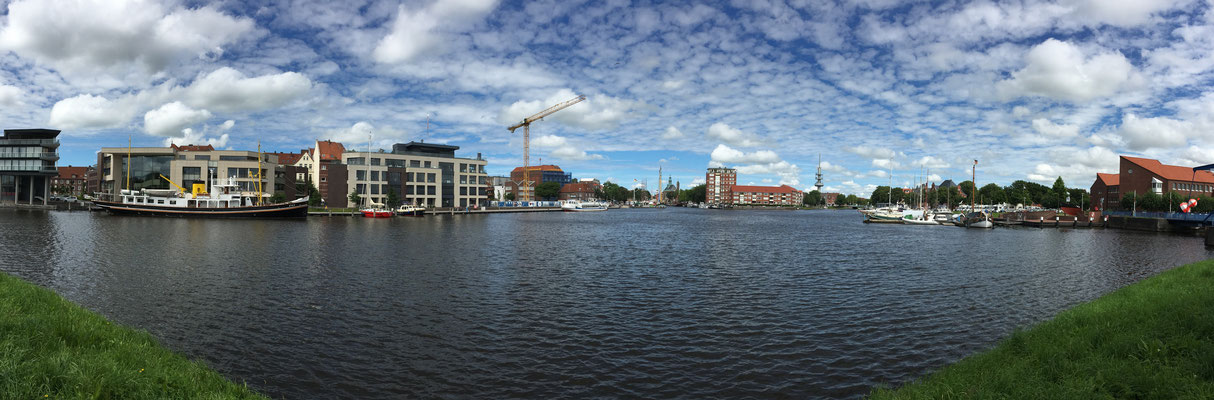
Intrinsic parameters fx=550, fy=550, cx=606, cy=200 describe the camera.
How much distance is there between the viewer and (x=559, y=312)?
836 inches

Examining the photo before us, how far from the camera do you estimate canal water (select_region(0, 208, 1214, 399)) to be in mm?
14047

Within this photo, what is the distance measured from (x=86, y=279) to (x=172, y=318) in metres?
12.0

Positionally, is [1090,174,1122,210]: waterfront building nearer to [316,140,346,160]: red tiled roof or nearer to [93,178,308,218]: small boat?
[93,178,308,218]: small boat

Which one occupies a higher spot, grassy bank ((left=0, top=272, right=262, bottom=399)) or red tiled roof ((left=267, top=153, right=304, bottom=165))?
red tiled roof ((left=267, top=153, right=304, bottom=165))

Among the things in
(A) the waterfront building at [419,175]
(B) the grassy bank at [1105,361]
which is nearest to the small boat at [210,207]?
(A) the waterfront building at [419,175]

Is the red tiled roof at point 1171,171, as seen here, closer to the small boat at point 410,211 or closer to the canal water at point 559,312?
the canal water at point 559,312

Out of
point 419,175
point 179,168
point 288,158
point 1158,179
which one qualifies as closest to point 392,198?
point 419,175

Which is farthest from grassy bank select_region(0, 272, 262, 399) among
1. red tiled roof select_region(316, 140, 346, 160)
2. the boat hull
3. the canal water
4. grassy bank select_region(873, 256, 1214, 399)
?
red tiled roof select_region(316, 140, 346, 160)

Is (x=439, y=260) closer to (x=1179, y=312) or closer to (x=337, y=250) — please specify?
(x=337, y=250)

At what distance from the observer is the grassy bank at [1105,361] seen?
29.0ft

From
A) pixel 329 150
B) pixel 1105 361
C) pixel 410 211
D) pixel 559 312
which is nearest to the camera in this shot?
pixel 1105 361

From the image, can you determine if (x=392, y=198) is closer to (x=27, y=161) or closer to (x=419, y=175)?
(x=419, y=175)

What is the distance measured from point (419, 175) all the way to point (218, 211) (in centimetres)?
4784

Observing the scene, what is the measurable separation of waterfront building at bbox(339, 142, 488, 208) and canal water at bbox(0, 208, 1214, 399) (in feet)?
284
